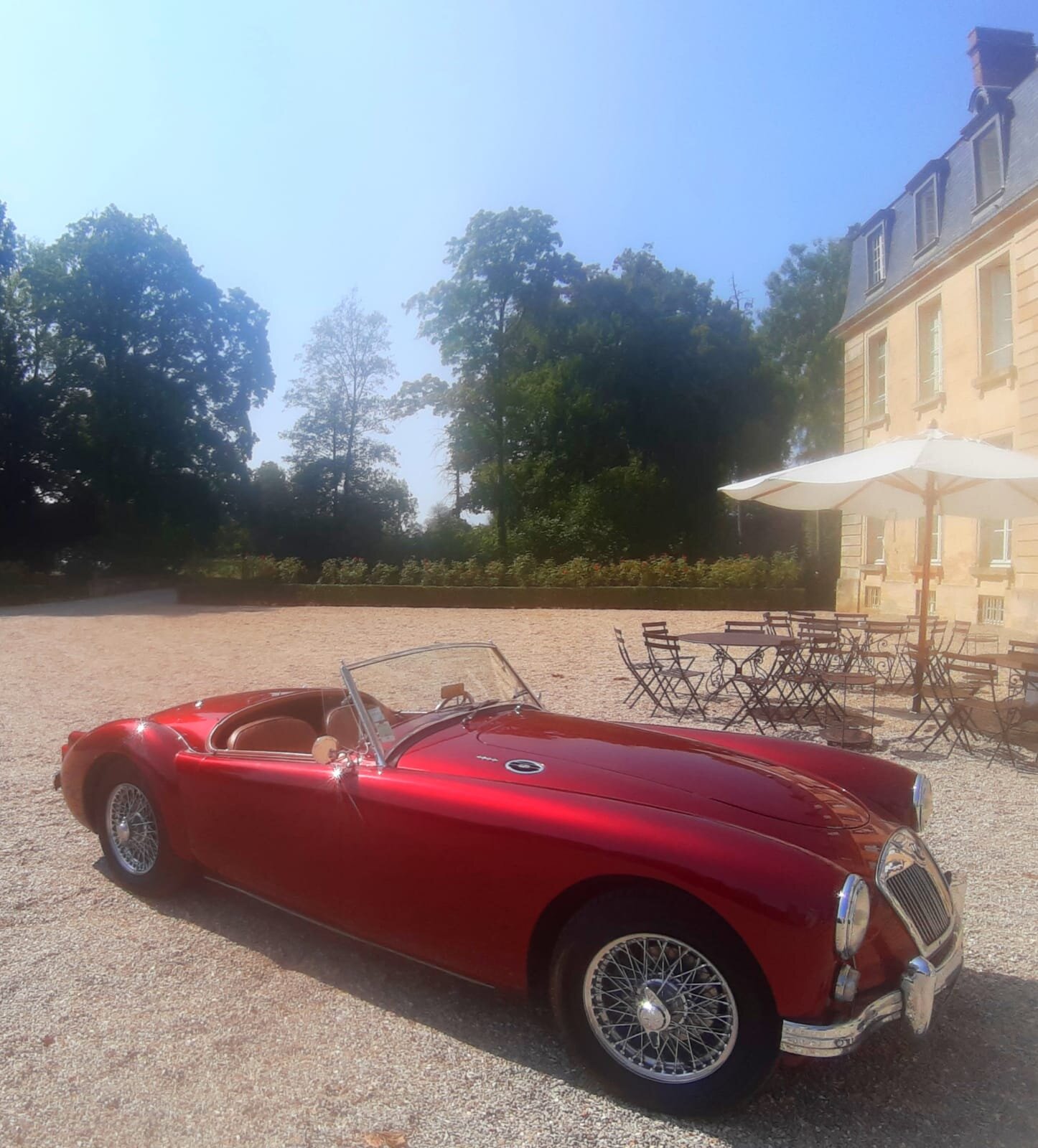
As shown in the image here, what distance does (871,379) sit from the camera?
68.6ft

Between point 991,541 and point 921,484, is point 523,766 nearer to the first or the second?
point 921,484

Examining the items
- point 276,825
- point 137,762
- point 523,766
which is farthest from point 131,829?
point 523,766

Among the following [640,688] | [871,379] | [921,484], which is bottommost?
[640,688]

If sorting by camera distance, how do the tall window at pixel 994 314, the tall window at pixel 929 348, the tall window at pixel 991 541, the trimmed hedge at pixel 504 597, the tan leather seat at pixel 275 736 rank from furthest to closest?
the trimmed hedge at pixel 504 597, the tall window at pixel 929 348, the tall window at pixel 994 314, the tall window at pixel 991 541, the tan leather seat at pixel 275 736

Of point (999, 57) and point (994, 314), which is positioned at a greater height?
point (999, 57)

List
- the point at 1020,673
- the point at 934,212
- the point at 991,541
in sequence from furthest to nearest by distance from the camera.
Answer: the point at 934,212 → the point at 991,541 → the point at 1020,673

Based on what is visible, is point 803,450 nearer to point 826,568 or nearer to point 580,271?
point 580,271

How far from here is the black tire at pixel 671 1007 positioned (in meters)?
2.57

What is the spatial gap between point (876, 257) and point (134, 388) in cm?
2813

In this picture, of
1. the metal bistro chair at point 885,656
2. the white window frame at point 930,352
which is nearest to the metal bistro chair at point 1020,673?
the metal bistro chair at point 885,656

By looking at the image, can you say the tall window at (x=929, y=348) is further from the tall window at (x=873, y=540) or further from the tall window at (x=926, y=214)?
the tall window at (x=873, y=540)

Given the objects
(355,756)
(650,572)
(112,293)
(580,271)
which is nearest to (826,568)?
(650,572)

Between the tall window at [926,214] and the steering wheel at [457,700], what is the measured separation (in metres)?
18.0

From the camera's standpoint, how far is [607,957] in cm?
277
